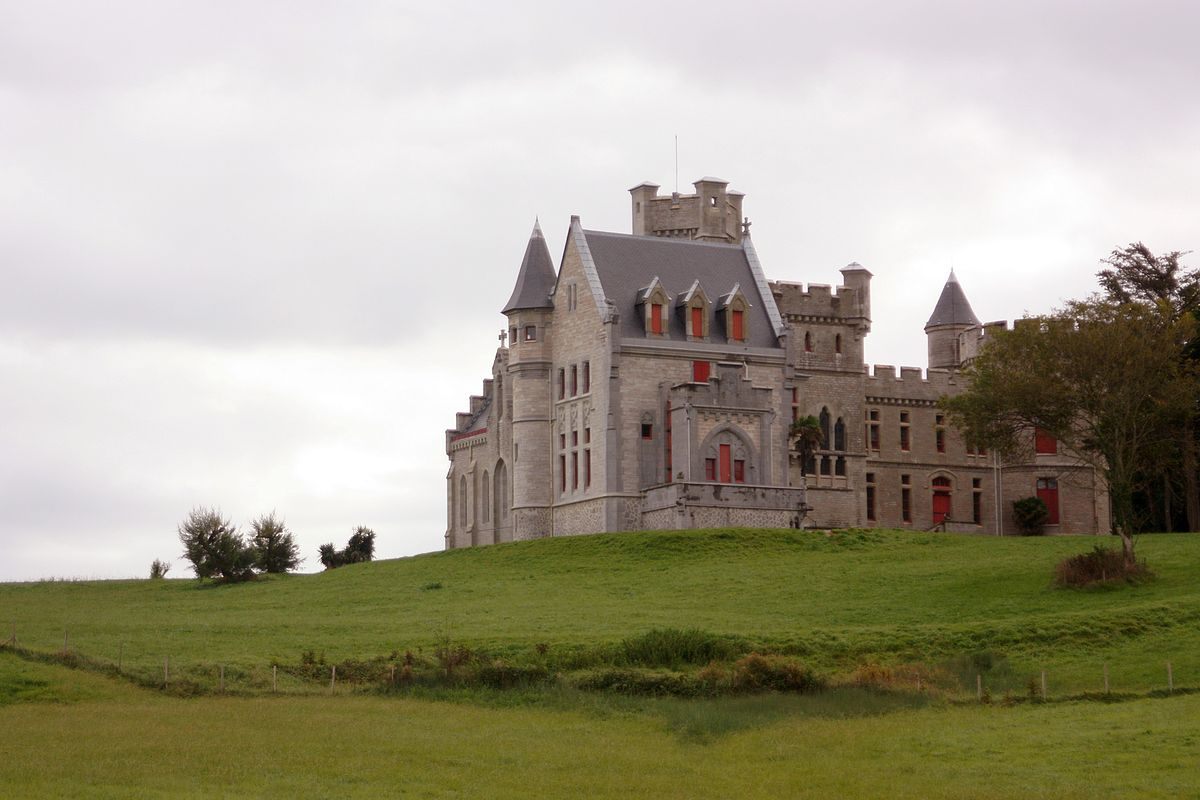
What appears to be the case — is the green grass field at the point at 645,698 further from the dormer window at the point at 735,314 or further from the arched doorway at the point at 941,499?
the arched doorway at the point at 941,499

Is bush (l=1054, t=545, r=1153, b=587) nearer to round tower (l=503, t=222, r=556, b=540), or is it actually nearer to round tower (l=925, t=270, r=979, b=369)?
round tower (l=503, t=222, r=556, b=540)

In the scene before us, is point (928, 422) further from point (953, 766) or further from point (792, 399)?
point (953, 766)

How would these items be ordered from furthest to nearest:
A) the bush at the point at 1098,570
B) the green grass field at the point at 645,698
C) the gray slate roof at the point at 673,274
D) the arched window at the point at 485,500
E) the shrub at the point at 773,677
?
the arched window at the point at 485,500 → the gray slate roof at the point at 673,274 → the bush at the point at 1098,570 → the shrub at the point at 773,677 → the green grass field at the point at 645,698

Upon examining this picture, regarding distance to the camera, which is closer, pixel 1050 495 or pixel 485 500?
pixel 485 500

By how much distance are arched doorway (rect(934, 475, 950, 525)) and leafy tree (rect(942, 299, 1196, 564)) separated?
1062 inches

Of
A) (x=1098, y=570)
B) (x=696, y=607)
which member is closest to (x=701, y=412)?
(x=696, y=607)

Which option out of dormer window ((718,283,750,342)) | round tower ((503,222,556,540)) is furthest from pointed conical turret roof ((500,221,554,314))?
dormer window ((718,283,750,342))

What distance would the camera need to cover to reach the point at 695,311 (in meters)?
80.6

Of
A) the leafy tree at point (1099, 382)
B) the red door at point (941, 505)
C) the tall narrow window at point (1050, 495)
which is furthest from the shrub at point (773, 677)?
the tall narrow window at point (1050, 495)

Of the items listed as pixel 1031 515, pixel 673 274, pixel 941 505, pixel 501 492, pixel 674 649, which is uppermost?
pixel 673 274

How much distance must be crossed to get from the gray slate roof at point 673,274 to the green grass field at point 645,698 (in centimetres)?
1248

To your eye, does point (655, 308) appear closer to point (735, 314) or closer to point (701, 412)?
point (735, 314)

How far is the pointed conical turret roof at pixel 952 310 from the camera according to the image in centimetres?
9938

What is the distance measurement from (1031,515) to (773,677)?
158 feet
